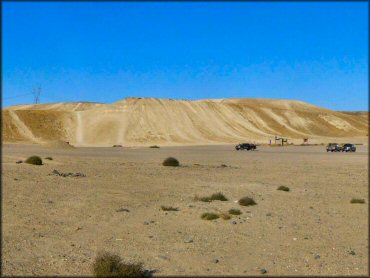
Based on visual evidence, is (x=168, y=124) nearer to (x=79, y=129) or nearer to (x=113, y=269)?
(x=79, y=129)

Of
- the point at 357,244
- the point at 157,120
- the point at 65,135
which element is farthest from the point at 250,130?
the point at 357,244

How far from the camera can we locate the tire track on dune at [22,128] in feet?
325

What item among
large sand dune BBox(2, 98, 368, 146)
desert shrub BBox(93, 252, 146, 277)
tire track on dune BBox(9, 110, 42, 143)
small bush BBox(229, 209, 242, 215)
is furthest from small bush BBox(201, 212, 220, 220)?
tire track on dune BBox(9, 110, 42, 143)

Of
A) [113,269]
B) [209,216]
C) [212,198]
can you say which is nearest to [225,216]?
[209,216]

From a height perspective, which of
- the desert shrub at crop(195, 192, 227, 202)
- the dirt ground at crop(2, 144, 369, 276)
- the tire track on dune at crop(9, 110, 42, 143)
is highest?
the tire track on dune at crop(9, 110, 42, 143)

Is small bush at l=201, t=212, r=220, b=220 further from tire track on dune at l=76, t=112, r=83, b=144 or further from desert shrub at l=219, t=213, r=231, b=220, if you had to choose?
tire track on dune at l=76, t=112, r=83, b=144

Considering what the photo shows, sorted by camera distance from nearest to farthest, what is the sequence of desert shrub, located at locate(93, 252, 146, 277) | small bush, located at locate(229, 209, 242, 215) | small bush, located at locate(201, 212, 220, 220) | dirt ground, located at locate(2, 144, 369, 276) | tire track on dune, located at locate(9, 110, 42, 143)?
desert shrub, located at locate(93, 252, 146, 277) < dirt ground, located at locate(2, 144, 369, 276) < small bush, located at locate(201, 212, 220, 220) < small bush, located at locate(229, 209, 242, 215) < tire track on dune, located at locate(9, 110, 42, 143)

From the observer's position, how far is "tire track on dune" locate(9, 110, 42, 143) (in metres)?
99.2

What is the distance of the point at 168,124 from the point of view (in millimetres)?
114562

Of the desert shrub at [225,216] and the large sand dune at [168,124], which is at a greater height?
the large sand dune at [168,124]

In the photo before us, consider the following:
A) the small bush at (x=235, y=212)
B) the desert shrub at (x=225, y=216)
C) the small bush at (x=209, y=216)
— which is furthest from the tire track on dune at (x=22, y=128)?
the small bush at (x=209, y=216)

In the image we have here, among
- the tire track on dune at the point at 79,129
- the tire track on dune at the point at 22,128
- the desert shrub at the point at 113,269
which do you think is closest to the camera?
the desert shrub at the point at 113,269

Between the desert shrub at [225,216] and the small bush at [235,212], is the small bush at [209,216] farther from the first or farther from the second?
the small bush at [235,212]

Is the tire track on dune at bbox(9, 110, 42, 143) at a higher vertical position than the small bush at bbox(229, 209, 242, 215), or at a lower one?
higher
